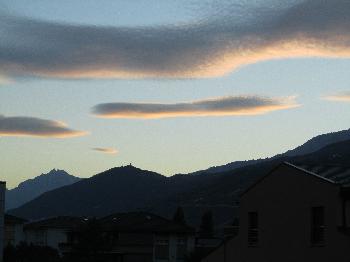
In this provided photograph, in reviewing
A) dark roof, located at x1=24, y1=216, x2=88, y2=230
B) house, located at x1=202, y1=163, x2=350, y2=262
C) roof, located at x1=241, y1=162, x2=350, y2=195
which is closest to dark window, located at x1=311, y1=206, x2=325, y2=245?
house, located at x1=202, y1=163, x2=350, y2=262

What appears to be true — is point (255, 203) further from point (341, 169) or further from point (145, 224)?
point (145, 224)

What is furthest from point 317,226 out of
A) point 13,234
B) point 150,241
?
point 13,234

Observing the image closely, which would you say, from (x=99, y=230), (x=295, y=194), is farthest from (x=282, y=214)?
(x=99, y=230)

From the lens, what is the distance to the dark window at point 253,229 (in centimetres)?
4392

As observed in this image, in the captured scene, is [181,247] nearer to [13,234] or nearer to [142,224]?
[142,224]

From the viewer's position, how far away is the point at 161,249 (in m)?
87.2

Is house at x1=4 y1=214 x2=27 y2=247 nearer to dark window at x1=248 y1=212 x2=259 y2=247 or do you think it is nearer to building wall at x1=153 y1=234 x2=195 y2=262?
building wall at x1=153 y1=234 x2=195 y2=262

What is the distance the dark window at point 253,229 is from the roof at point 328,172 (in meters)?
2.92

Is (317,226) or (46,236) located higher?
(46,236)

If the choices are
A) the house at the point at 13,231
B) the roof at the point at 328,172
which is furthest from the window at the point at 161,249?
the roof at the point at 328,172

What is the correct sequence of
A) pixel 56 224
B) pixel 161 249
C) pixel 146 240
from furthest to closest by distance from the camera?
pixel 56 224 < pixel 146 240 < pixel 161 249

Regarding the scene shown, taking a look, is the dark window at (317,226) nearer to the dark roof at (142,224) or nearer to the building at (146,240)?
the building at (146,240)

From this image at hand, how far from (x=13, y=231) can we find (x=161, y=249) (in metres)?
27.0

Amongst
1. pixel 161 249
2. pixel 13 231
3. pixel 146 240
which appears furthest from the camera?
pixel 13 231
